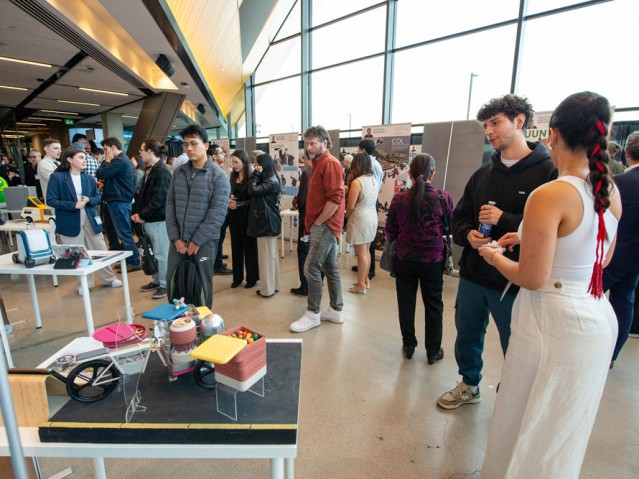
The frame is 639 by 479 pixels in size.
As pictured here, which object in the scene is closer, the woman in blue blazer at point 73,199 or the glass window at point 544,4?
A: the woman in blue blazer at point 73,199

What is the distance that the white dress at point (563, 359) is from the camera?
106 cm

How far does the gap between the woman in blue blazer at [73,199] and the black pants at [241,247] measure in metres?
1.39

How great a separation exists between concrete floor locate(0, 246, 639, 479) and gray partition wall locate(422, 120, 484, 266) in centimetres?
175

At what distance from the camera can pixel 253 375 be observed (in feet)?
3.16

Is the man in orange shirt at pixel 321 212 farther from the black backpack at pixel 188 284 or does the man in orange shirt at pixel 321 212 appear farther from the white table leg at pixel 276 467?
the white table leg at pixel 276 467

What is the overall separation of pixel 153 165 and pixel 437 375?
3.23 m

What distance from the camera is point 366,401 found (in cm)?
206

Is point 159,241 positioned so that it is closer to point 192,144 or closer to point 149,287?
point 149,287

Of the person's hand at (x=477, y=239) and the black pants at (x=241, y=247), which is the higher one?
the person's hand at (x=477, y=239)

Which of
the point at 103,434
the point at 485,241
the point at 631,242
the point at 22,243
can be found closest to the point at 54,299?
the point at 22,243

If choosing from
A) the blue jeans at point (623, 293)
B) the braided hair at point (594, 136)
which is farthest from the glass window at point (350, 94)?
the braided hair at point (594, 136)

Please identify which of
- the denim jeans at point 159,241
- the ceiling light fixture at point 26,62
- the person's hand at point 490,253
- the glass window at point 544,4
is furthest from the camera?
the ceiling light fixture at point 26,62

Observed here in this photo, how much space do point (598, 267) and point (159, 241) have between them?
3.62 meters

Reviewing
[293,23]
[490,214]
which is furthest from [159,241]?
[293,23]
